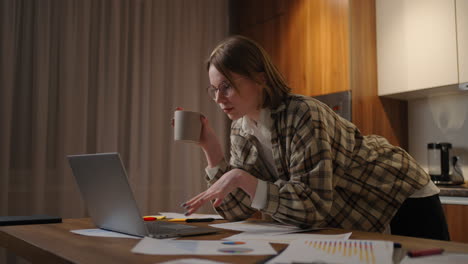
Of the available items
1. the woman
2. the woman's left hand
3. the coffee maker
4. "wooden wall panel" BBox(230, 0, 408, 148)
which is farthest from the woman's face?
the coffee maker

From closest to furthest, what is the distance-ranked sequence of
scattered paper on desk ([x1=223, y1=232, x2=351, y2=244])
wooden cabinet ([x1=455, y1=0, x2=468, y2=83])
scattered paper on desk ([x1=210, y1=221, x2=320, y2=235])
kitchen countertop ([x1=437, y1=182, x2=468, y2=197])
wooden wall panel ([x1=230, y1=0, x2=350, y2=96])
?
1. scattered paper on desk ([x1=223, y1=232, x2=351, y2=244])
2. scattered paper on desk ([x1=210, y1=221, x2=320, y2=235])
3. kitchen countertop ([x1=437, y1=182, x2=468, y2=197])
4. wooden cabinet ([x1=455, y1=0, x2=468, y2=83])
5. wooden wall panel ([x1=230, y1=0, x2=350, y2=96])

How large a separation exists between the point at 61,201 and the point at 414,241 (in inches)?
92.1

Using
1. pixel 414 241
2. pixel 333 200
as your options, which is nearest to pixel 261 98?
pixel 333 200

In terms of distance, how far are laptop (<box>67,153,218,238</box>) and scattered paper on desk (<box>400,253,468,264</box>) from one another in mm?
438

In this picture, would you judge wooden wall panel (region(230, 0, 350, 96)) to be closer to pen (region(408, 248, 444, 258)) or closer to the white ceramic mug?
the white ceramic mug

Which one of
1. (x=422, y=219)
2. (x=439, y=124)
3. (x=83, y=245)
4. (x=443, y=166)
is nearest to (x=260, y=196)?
(x=83, y=245)

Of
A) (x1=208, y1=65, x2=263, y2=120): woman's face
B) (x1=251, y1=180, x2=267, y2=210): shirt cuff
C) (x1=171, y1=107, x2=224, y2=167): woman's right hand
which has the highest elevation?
(x1=208, y1=65, x2=263, y2=120): woman's face

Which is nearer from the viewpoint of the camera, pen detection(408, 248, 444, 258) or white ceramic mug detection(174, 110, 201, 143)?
pen detection(408, 248, 444, 258)

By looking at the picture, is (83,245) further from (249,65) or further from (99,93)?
(99,93)

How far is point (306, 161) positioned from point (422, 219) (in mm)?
446

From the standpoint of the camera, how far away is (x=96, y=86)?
2857 millimetres

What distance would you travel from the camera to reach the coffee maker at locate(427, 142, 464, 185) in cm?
238

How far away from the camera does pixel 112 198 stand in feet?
3.07

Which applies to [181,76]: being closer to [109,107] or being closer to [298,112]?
[109,107]
